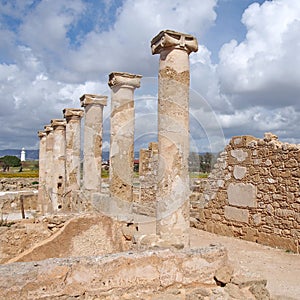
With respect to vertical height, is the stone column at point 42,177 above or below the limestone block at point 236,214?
above

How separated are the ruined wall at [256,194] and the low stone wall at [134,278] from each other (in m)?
3.74

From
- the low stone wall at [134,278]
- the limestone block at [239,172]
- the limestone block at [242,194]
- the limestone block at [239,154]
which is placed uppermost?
the limestone block at [239,154]

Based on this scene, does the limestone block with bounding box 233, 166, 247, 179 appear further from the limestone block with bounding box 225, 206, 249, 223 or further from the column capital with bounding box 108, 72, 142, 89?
the column capital with bounding box 108, 72, 142, 89

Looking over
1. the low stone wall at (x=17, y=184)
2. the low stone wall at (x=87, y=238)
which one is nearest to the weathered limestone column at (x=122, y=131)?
the low stone wall at (x=87, y=238)

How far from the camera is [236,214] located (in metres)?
9.16

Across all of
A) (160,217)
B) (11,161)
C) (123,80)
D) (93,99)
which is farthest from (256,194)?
(11,161)

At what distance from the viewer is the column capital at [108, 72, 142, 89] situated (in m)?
8.52

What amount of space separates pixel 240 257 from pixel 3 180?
19.5 m

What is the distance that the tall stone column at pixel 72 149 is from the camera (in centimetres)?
1298

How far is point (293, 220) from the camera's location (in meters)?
7.68

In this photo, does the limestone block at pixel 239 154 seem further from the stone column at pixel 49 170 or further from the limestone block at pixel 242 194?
the stone column at pixel 49 170

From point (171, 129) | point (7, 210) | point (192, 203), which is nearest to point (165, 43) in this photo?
point (171, 129)

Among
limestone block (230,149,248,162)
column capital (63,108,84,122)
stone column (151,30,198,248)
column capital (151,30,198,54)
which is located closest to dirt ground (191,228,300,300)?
stone column (151,30,198,248)

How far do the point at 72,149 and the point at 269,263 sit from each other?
8.55 meters
